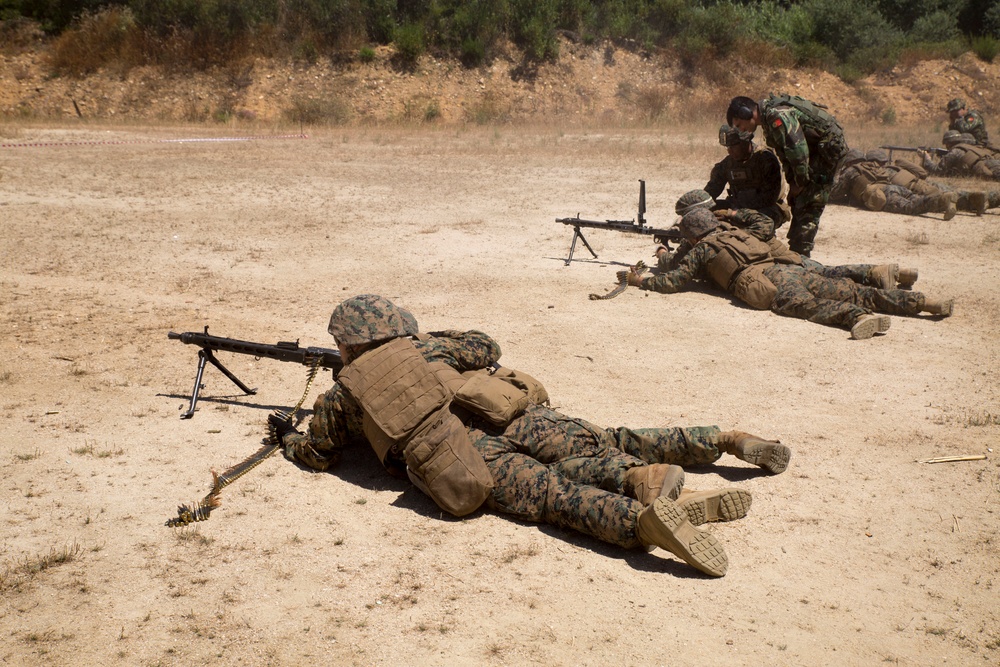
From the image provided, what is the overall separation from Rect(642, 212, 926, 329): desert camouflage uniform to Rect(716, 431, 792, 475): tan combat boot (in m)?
3.21

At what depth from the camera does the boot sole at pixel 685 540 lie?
4098 mm

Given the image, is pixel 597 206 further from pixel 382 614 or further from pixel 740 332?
pixel 382 614

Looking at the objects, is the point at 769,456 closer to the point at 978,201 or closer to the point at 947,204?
the point at 947,204

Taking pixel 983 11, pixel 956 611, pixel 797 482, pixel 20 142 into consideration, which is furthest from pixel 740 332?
pixel 983 11

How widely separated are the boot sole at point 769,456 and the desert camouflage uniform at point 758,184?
4.91m

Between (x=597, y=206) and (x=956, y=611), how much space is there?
31.8 ft

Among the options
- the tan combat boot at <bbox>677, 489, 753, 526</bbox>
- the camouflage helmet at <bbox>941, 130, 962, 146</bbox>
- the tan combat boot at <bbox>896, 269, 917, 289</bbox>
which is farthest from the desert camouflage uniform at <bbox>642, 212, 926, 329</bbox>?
the camouflage helmet at <bbox>941, 130, 962, 146</bbox>

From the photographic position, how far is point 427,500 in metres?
5.09

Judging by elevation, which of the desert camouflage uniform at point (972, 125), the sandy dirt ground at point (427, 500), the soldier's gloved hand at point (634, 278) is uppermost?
the desert camouflage uniform at point (972, 125)

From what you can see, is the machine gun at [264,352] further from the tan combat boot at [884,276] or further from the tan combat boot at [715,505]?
the tan combat boot at [884,276]

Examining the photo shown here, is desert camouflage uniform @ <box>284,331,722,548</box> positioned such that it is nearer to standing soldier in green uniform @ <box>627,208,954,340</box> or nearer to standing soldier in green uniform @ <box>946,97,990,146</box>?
standing soldier in green uniform @ <box>627,208,954,340</box>

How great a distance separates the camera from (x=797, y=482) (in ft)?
17.1

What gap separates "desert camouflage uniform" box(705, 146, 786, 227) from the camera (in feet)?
31.4

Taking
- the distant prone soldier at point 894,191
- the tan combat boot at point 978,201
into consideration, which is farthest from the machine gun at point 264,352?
the tan combat boot at point 978,201
